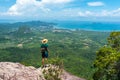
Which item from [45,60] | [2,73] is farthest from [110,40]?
[2,73]

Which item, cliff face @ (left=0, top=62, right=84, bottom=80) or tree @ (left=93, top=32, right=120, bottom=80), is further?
tree @ (left=93, top=32, right=120, bottom=80)

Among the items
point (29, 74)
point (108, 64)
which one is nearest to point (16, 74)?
point (29, 74)

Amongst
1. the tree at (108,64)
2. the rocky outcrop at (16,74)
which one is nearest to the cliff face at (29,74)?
the rocky outcrop at (16,74)

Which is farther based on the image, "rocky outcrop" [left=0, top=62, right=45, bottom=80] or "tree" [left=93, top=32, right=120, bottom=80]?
"tree" [left=93, top=32, right=120, bottom=80]

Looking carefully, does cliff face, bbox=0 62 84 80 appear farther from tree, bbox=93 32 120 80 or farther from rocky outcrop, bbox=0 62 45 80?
tree, bbox=93 32 120 80

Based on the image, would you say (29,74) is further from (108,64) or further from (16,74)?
(108,64)

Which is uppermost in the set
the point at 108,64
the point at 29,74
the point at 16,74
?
the point at 16,74

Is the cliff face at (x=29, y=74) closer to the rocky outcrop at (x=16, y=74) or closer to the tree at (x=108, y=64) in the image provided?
the rocky outcrop at (x=16, y=74)

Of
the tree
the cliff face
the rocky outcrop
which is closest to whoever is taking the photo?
the cliff face

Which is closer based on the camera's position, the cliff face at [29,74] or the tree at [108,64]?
the cliff face at [29,74]

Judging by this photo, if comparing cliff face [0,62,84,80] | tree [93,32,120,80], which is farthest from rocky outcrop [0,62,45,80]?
tree [93,32,120,80]

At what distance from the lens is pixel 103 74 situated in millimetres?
48156

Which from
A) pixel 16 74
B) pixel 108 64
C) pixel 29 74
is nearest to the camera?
pixel 16 74

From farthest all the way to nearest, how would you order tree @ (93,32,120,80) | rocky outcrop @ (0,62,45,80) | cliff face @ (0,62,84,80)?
1. tree @ (93,32,120,80)
2. rocky outcrop @ (0,62,45,80)
3. cliff face @ (0,62,84,80)
